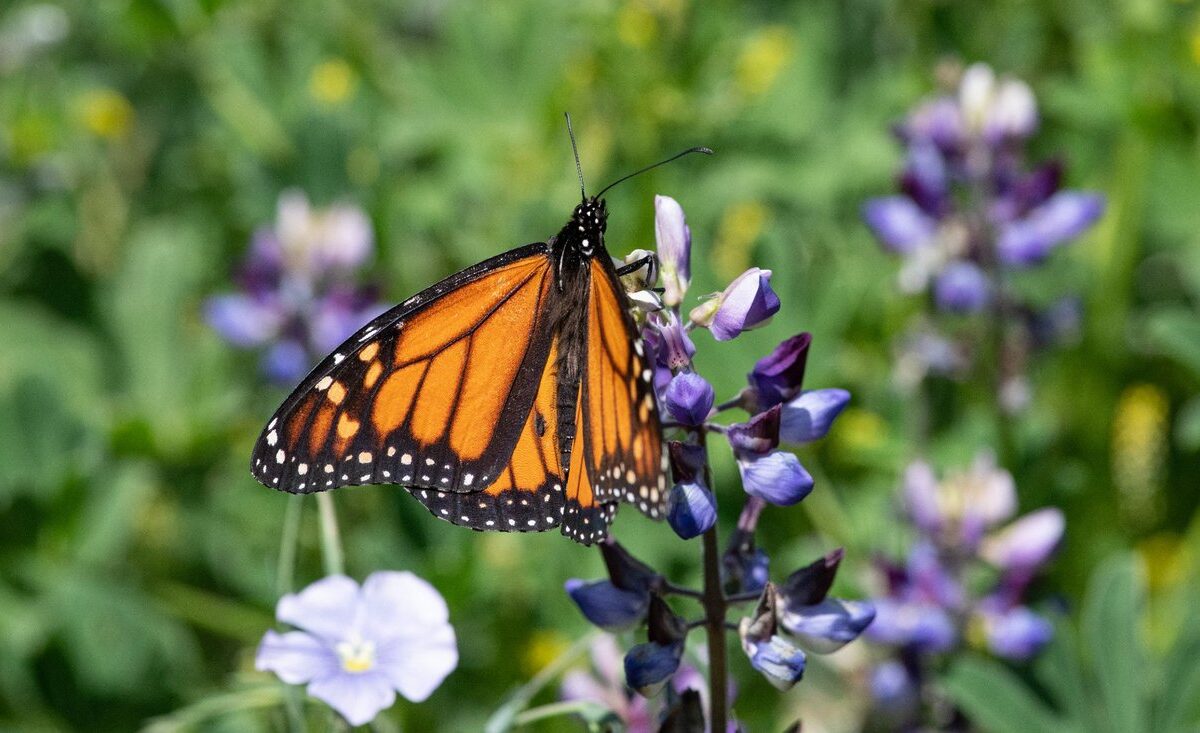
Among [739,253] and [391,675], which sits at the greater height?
[391,675]

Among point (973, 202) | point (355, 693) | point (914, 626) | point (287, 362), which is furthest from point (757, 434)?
point (287, 362)

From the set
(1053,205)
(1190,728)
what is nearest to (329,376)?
(1190,728)

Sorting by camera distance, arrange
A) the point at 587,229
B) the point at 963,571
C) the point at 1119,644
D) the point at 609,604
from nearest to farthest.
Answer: the point at 609,604, the point at 587,229, the point at 1119,644, the point at 963,571

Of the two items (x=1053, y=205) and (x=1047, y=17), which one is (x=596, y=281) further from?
(x=1047, y=17)

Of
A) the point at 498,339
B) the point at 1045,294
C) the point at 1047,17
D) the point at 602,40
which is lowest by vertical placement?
the point at 1045,294

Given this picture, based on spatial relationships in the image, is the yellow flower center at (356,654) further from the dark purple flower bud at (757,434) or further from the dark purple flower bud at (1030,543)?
the dark purple flower bud at (1030,543)

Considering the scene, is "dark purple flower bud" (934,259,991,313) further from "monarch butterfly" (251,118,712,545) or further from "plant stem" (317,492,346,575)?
"plant stem" (317,492,346,575)

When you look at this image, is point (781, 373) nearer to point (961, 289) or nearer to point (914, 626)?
point (914, 626)

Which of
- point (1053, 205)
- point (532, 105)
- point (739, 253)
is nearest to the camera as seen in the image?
point (1053, 205)
